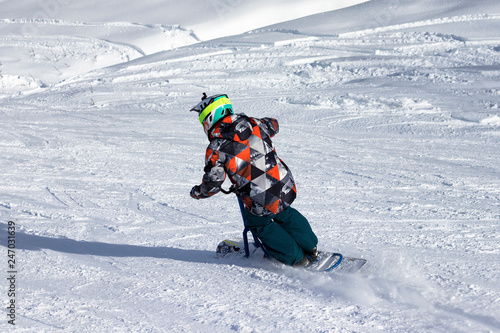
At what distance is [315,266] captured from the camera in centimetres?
331

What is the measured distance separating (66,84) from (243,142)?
27.7ft

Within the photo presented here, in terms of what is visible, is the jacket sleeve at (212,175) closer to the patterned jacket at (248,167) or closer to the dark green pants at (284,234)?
the patterned jacket at (248,167)

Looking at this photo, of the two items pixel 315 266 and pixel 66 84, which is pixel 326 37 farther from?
pixel 315 266

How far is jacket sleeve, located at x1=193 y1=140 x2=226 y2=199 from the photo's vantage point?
9.89ft

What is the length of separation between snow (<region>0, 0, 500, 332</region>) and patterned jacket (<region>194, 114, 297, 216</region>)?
1.62 feet

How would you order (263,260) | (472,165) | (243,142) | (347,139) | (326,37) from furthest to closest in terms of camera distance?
(326,37) < (347,139) < (472,165) < (263,260) < (243,142)

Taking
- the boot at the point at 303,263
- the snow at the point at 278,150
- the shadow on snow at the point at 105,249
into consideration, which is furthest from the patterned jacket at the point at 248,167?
the shadow on snow at the point at 105,249

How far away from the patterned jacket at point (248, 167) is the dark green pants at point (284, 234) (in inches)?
3.7

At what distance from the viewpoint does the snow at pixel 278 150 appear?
2.76 meters

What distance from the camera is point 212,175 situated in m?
3.01

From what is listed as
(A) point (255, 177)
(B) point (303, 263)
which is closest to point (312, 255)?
(B) point (303, 263)

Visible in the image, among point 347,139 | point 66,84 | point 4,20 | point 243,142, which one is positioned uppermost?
point 4,20

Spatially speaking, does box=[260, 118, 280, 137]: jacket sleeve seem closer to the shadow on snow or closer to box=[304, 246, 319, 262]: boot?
box=[304, 246, 319, 262]: boot

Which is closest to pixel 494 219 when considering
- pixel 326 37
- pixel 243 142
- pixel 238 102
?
pixel 243 142
